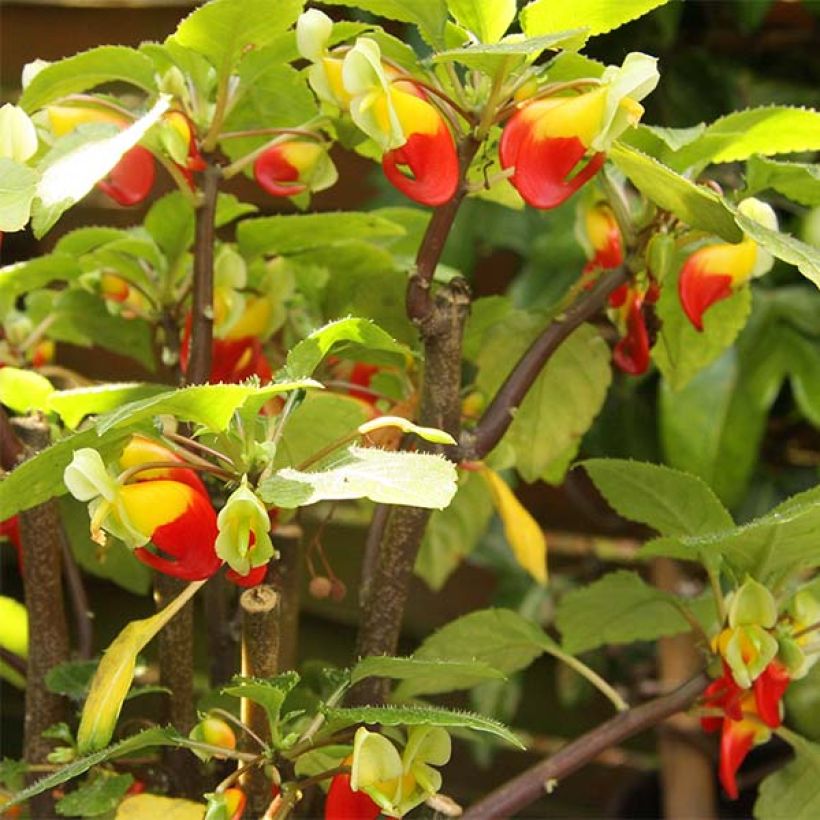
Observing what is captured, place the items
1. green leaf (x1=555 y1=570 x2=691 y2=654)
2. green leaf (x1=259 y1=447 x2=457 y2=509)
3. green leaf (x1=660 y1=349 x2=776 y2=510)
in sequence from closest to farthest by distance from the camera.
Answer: green leaf (x1=259 y1=447 x2=457 y2=509), green leaf (x1=555 y1=570 x2=691 y2=654), green leaf (x1=660 y1=349 x2=776 y2=510)

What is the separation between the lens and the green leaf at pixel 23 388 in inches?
15.8

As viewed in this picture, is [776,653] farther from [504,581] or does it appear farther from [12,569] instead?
[12,569]

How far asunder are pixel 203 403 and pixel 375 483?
53 millimetres

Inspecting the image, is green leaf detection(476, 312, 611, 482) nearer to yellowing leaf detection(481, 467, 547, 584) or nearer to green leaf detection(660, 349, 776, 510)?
yellowing leaf detection(481, 467, 547, 584)

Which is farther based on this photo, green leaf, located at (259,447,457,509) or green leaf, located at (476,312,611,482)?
green leaf, located at (476,312,611,482)

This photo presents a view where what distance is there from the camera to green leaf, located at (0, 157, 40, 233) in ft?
1.05

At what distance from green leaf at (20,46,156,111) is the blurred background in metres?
0.53

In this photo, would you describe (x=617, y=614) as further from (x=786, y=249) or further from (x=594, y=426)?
(x=594, y=426)

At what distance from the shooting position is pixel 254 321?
0.49 m

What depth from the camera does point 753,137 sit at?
1.31ft

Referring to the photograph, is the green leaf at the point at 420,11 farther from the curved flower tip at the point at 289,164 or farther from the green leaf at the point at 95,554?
the green leaf at the point at 95,554

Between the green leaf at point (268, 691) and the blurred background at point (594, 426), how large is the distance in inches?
22.5

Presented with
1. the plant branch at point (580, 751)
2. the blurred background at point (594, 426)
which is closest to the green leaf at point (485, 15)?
the plant branch at point (580, 751)

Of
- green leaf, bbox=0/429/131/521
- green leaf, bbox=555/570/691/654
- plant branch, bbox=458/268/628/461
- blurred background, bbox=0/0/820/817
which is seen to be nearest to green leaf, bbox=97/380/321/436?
green leaf, bbox=0/429/131/521
